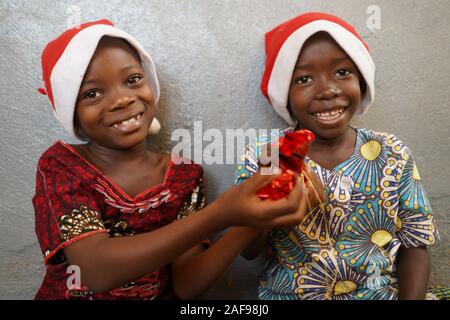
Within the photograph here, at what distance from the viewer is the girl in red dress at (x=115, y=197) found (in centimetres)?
106

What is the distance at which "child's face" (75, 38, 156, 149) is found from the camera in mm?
1225

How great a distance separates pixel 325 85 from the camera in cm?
125

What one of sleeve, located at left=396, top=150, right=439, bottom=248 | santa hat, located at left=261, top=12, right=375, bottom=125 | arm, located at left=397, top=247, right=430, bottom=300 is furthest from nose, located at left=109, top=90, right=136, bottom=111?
arm, located at left=397, top=247, right=430, bottom=300

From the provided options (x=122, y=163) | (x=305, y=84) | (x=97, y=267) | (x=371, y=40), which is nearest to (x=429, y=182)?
(x=371, y=40)

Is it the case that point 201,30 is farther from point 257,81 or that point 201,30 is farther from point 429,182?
point 429,182

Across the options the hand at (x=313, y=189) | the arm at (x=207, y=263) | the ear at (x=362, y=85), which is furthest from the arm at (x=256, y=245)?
the ear at (x=362, y=85)

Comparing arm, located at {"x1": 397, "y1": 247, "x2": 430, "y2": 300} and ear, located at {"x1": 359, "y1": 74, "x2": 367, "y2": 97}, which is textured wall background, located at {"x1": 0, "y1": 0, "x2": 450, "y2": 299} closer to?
ear, located at {"x1": 359, "y1": 74, "x2": 367, "y2": 97}

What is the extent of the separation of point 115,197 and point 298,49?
2.25 feet

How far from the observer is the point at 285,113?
1.41 m

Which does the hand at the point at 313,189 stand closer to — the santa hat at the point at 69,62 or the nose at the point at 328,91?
the nose at the point at 328,91

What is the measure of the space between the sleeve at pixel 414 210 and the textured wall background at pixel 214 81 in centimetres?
33

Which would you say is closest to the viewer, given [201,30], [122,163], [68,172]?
[68,172]
